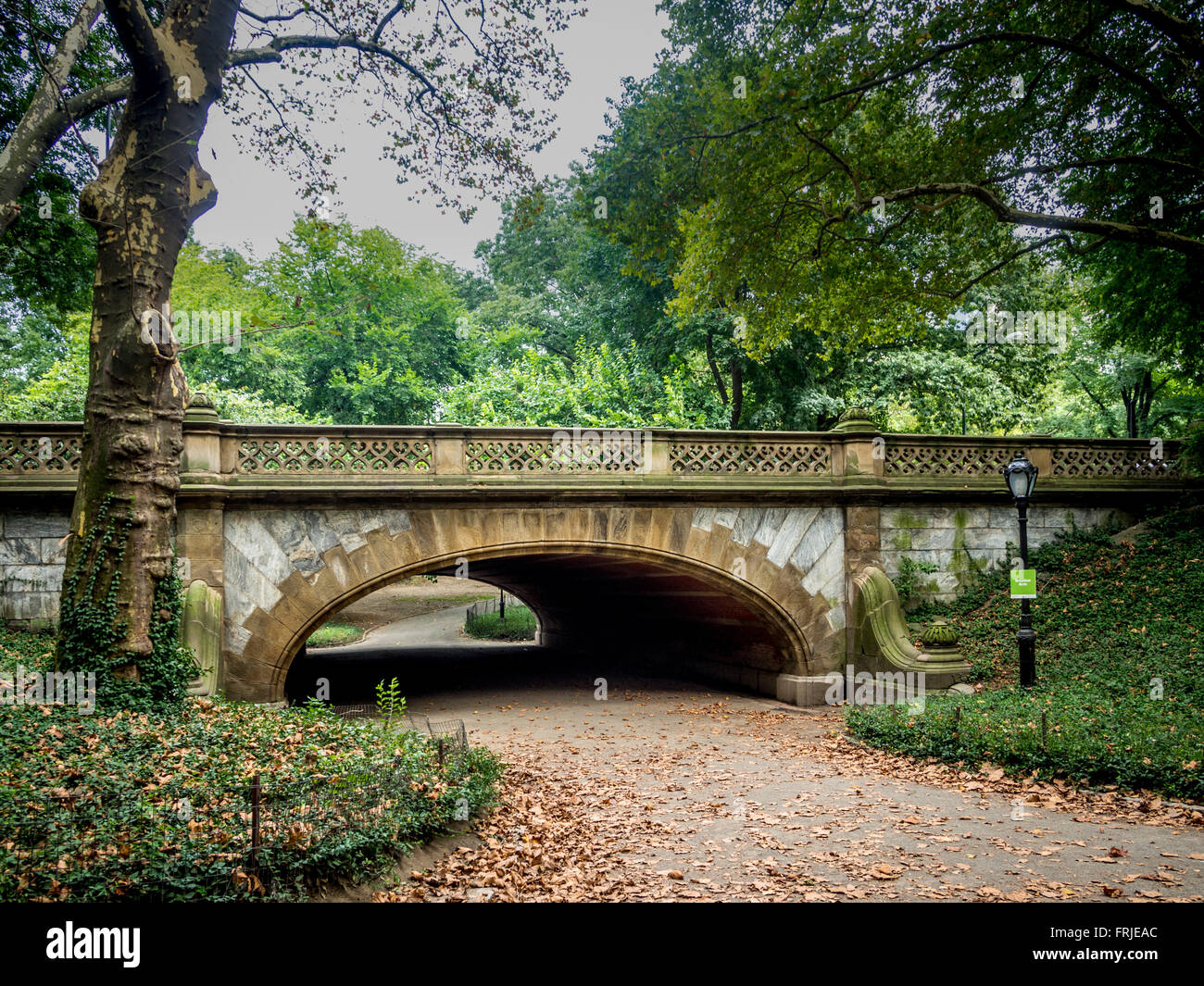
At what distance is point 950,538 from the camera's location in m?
14.4

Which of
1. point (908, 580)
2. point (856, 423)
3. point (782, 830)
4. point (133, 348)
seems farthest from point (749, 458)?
point (133, 348)

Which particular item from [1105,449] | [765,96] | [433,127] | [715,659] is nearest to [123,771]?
[433,127]

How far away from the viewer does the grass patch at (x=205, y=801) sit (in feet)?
13.6

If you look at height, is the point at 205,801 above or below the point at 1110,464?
below

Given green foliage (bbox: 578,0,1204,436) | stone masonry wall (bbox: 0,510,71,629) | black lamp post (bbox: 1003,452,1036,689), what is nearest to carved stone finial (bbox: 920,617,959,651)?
black lamp post (bbox: 1003,452,1036,689)

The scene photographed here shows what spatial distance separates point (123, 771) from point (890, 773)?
24.9 feet

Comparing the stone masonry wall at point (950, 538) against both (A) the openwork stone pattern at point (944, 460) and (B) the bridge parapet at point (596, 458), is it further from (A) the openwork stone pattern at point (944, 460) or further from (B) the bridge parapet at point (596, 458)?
(A) the openwork stone pattern at point (944, 460)

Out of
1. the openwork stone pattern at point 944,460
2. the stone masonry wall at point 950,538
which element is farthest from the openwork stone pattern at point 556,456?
the stone masonry wall at point 950,538

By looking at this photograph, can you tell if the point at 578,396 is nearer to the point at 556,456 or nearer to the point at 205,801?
the point at 556,456

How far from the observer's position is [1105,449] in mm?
15305

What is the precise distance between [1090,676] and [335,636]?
24.0 meters

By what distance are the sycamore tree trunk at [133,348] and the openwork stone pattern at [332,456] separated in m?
3.54

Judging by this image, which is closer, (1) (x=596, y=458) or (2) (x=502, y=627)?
(1) (x=596, y=458)

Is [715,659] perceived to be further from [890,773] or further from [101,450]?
[101,450]
